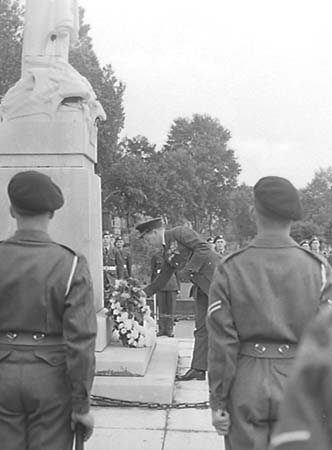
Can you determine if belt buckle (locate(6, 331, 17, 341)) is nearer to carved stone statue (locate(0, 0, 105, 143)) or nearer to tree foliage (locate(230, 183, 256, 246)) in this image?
carved stone statue (locate(0, 0, 105, 143))

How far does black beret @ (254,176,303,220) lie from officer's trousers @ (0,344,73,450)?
47.4 inches

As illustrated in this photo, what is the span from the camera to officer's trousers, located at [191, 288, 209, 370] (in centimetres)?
643

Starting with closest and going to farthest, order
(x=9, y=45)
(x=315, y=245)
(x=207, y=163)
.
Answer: (x=315, y=245), (x=9, y=45), (x=207, y=163)

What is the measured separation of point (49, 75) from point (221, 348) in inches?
164

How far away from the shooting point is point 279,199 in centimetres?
300

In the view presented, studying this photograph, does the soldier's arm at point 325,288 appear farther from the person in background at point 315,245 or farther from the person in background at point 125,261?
the person in background at point 125,261

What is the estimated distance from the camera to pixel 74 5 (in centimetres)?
672

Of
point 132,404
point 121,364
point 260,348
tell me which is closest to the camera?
point 260,348

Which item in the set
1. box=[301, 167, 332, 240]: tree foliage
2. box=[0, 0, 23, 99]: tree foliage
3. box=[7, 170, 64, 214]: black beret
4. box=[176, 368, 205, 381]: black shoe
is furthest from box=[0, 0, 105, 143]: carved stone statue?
box=[301, 167, 332, 240]: tree foliage

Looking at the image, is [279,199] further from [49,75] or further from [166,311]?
[166,311]

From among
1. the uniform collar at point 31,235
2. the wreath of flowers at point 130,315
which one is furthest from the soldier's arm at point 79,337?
the wreath of flowers at point 130,315

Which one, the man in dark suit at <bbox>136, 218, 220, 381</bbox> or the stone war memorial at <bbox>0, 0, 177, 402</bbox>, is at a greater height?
the stone war memorial at <bbox>0, 0, 177, 402</bbox>

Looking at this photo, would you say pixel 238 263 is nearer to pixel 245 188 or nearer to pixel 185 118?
pixel 185 118

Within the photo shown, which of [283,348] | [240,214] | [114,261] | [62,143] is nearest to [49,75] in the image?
[62,143]
